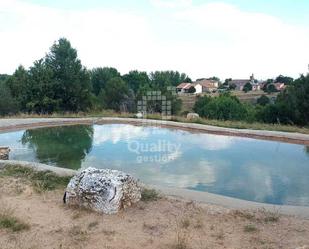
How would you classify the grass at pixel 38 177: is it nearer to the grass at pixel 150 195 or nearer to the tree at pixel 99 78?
the grass at pixel 150 195

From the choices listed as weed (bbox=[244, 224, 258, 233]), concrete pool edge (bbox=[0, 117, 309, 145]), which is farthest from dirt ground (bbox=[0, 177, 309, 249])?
concrete pool edge (bbox=[0, 117, 309, 145])

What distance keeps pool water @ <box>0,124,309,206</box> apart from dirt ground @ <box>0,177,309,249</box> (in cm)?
117

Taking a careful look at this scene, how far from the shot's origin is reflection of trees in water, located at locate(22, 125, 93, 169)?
751 cm

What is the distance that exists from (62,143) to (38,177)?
3.83 metres

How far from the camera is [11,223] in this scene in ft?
12.4

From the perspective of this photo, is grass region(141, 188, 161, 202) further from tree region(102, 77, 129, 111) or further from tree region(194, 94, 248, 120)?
tree region(102, 77, 129, 111)

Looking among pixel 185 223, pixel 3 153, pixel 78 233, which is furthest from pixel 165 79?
pixel 78 233

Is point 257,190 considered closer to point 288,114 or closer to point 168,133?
point 168,133

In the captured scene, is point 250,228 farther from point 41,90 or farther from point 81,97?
point 41,90

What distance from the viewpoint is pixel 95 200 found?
4.24 m

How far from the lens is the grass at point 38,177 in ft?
16.8

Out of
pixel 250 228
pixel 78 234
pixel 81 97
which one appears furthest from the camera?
pixel 81 97

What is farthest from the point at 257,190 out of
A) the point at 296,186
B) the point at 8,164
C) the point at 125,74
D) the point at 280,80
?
the point at 280,80

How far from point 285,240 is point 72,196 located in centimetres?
231
